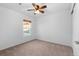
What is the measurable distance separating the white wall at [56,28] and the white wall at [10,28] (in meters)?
1.80

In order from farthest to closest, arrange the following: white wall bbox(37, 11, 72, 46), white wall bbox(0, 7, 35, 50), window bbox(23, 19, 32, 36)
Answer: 1. window bbox(23, 19, 32, 36)
2. white wall bbox(37, 11, 72, 46)
3. white wall bbox(0, 7, 35, 50)

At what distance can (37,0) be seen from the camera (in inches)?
27.2

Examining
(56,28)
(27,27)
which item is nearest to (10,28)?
(27,27)

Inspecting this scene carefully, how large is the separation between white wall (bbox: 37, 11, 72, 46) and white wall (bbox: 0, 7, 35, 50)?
5.89 feet

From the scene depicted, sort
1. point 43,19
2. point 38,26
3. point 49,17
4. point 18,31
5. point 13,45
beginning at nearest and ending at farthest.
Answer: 1. point 13,45
2. point 18,31
3. point 49,17
4. point 43,19
5. point 38,26

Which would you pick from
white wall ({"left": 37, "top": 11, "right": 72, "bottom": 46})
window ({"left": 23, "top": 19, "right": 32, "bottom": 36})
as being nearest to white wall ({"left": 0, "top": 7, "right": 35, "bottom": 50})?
window ({"left": 23, "top": 19, "right": 32, "bottom": 36})

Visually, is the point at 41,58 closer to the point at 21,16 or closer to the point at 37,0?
the point at 37,0

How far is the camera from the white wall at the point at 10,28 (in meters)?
4.28

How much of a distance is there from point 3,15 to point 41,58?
416cm

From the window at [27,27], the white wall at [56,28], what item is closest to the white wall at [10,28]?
the window at [27,27]

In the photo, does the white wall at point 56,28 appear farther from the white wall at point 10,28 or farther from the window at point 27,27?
the white wall at point 10,28

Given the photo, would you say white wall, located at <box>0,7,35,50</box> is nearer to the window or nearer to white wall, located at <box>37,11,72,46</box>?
the window

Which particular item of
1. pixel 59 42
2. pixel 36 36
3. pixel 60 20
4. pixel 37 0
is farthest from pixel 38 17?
pixel 37 0

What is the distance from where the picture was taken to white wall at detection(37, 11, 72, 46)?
5.09m
